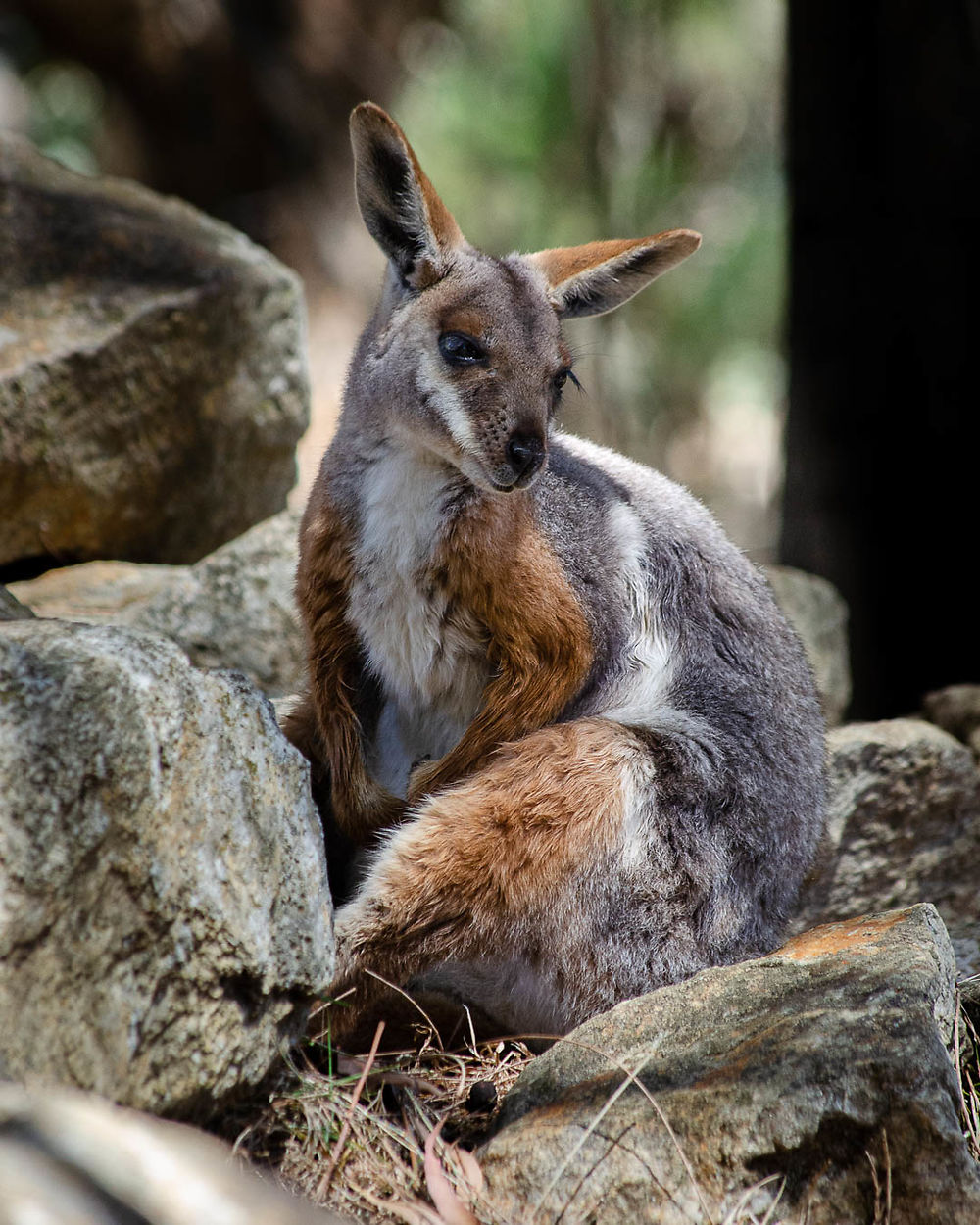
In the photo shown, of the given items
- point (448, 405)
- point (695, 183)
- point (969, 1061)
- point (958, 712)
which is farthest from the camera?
point (695, 183)

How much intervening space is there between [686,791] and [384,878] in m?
0.92

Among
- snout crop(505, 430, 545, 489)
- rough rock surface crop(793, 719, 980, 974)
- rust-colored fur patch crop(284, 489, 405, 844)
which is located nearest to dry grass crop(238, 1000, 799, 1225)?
rust-colored fur patch crop(284, 489, 405, 844)

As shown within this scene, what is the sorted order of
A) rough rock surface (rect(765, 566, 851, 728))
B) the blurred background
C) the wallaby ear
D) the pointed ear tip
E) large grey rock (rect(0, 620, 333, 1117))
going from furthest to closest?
1. the blurred background
2. rough rock surface (rect(765, 566, 851, 728))
3. the wallaby ear
4. the pointed ear tip
5. large grey rock (rect(0, 620, 333, 1117))

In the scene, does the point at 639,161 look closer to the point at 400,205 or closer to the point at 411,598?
the point at 400,205

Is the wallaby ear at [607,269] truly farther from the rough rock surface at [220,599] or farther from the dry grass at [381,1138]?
the dry grass at [381,1138]

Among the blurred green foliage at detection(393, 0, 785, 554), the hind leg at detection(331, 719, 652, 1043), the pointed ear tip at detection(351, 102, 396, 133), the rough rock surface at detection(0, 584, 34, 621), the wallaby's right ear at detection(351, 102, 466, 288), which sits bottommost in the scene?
the hind leg at detection(331, 719, 652, 1043)

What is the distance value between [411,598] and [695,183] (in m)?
16.2

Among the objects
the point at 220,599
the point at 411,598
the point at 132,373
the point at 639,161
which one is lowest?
the point at 220,599

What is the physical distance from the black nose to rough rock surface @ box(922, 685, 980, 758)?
10.7ft

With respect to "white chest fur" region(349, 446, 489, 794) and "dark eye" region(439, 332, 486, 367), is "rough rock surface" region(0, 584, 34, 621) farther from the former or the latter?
"dark eye" region(439, 332, 486, 367)

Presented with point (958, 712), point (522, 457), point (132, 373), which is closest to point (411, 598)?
point (522, 457)

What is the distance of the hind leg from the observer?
328 centimetres

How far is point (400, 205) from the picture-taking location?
368 cm

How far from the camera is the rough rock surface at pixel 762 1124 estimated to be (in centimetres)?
230
